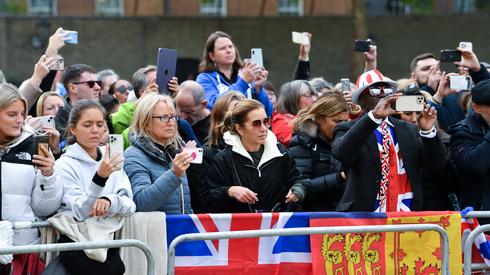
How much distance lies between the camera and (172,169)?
7055 millimetres

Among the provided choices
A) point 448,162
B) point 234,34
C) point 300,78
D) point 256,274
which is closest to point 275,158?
point 256,274

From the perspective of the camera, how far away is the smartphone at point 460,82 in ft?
30.6

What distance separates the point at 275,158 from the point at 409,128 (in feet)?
3.58

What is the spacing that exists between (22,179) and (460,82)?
4337 millimetres

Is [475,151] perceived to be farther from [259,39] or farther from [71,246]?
[259,39]

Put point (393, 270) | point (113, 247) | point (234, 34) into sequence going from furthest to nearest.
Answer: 1. point (234, 34)
2. point (393, 270)
3. point (113, 247)

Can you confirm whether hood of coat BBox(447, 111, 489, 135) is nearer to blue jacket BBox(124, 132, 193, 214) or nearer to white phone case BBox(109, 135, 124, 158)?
blue jacket BBox(124, 132, 193, 214)

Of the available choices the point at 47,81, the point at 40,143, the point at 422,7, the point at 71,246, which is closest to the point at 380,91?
the point at 40,143

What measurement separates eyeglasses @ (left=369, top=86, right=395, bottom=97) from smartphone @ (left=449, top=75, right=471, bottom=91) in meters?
1.48

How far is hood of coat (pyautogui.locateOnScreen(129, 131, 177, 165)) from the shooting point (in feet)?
24.6

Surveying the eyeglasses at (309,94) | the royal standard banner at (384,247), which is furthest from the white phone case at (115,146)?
the eyeglasses at (309,94)

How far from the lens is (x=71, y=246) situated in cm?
644

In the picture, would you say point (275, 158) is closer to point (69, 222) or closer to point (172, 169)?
point (172, 169)

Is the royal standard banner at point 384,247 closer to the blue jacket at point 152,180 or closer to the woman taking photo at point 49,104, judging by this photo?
the blue jacket at point 152,180
